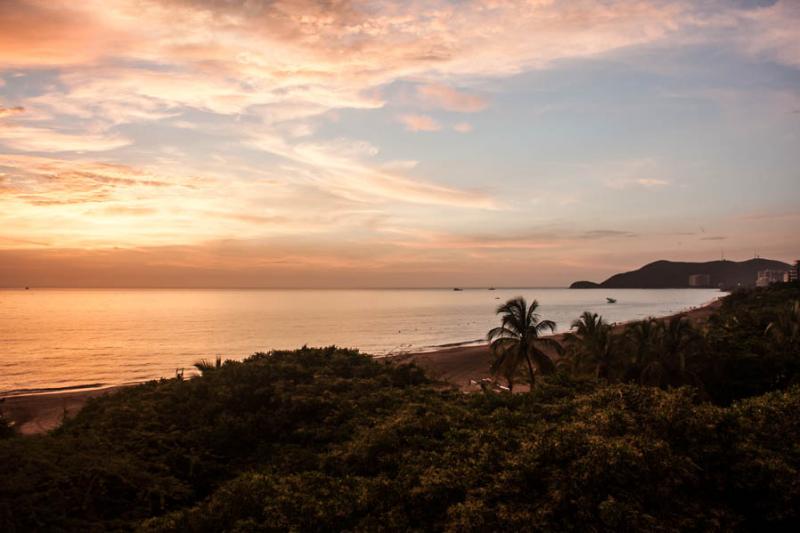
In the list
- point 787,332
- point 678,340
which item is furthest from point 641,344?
point 787,332

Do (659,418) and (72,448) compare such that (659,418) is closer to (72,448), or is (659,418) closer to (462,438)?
(462,438)

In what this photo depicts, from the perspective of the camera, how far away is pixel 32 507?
11.4 m

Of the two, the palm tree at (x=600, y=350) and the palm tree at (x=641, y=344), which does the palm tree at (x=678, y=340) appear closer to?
the palm tree at (x=641, y=344)

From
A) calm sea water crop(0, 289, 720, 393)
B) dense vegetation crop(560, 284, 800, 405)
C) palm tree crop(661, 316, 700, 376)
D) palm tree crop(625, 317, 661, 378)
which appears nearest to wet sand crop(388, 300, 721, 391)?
calm sea water crop(0, 289, 720, 393)

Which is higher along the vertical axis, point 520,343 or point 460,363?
point 520,343

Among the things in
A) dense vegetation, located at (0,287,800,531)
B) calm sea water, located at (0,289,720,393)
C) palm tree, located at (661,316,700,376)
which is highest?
palm tree, located at (661,316,700,376)

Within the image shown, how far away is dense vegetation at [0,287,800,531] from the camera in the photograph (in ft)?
33.8

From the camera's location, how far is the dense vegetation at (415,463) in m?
10.3

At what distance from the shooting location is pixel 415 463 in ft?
42.9

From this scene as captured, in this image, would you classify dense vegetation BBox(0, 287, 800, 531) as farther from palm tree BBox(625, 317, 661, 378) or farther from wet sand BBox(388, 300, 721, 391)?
wet sand BBox(388, 300, 721, 391)

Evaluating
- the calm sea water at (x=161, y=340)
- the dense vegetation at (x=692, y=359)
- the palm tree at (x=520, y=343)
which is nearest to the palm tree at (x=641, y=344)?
the dense vegetation at (x=692, y=359)

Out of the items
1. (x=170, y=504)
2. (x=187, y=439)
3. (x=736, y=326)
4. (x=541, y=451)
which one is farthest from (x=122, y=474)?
(x=736, y=326)

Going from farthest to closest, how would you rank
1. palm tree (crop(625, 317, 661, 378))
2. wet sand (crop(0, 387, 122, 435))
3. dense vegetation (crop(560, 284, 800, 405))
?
wet sand (crop(0, 387, 122, 435)) → palm tree (crop(625, 317, 661, 378)) → dense vegetation (crop(560, 284, 800, 405))

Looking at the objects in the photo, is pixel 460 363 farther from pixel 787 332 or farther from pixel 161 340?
pixel 161 340
